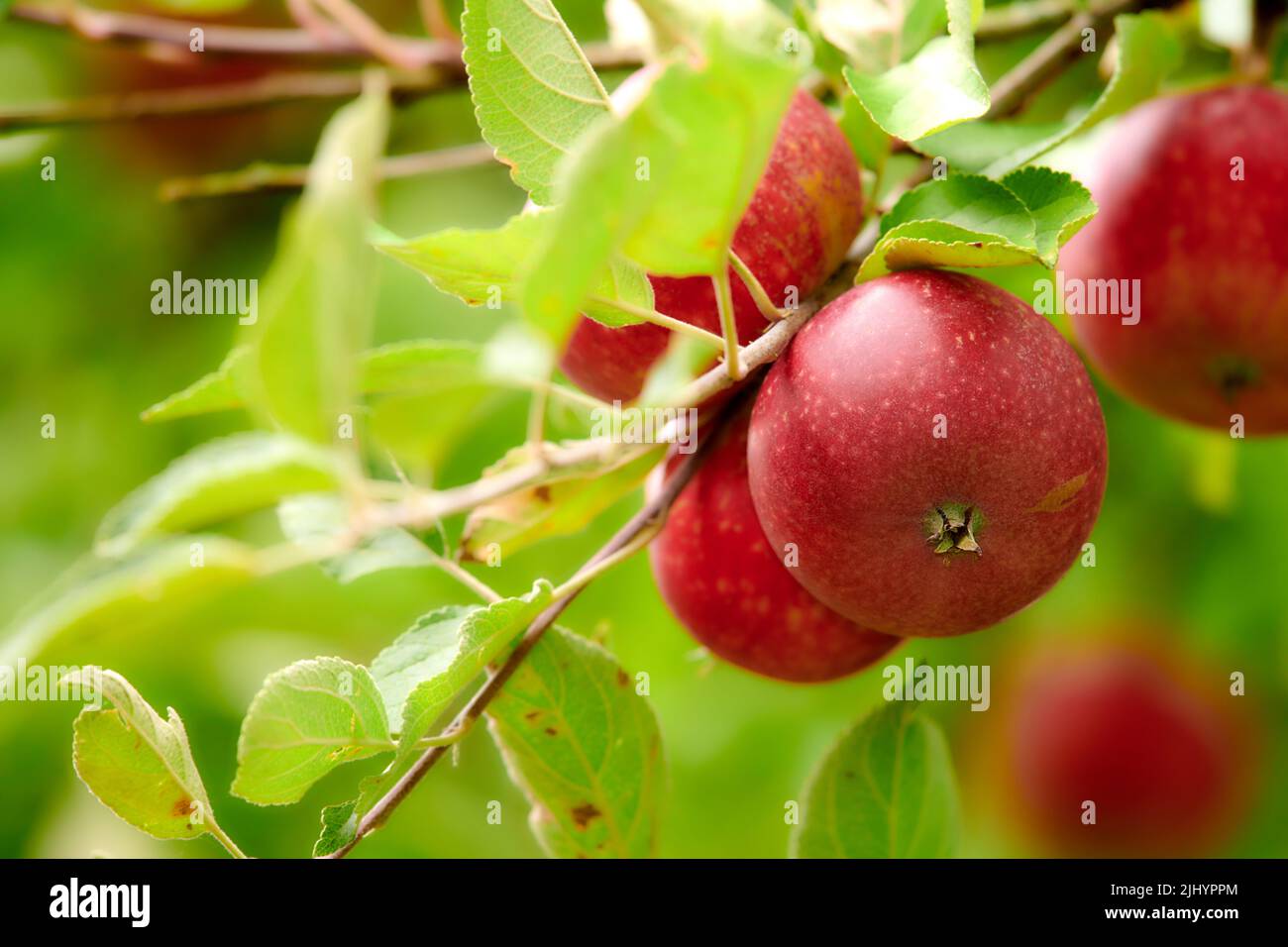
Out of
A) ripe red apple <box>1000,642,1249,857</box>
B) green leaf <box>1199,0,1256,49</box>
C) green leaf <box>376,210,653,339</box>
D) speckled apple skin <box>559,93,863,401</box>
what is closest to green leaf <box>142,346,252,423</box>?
green leaf <box>376,210,653,339</box>

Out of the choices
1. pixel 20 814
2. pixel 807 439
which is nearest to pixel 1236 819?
pixel 807 439

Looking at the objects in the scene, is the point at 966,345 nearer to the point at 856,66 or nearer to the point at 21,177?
the point at 856,66

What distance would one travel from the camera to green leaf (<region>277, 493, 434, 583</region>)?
88 cm

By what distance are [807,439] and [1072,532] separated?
17 cm

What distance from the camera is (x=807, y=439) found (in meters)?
0.69

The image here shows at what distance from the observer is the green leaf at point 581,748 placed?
88 centimetres

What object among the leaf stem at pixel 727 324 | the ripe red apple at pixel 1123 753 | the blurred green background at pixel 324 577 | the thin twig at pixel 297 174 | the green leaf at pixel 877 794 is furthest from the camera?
the ripe red apple at pixel 1123 753

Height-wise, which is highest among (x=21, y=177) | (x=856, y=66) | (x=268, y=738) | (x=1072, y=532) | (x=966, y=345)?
(x=21, y=177)

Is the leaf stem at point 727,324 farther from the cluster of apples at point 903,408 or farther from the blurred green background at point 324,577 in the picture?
the blurred green background at point 324,577

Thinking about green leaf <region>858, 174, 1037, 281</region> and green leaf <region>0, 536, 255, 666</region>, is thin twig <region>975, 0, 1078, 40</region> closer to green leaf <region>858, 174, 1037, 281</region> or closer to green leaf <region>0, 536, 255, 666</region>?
green leaf <region>858, 174, 1037, 281</region>

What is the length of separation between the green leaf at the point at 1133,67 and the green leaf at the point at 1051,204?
81mm

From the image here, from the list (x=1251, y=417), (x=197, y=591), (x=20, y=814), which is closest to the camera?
(x=197, y=591)

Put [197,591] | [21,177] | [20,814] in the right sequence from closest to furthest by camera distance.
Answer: [197,591], [20,814], [21,177]

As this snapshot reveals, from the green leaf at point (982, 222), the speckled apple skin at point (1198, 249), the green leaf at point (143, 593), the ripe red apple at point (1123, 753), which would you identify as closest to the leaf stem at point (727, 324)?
the green leaf at point (982, 222)
